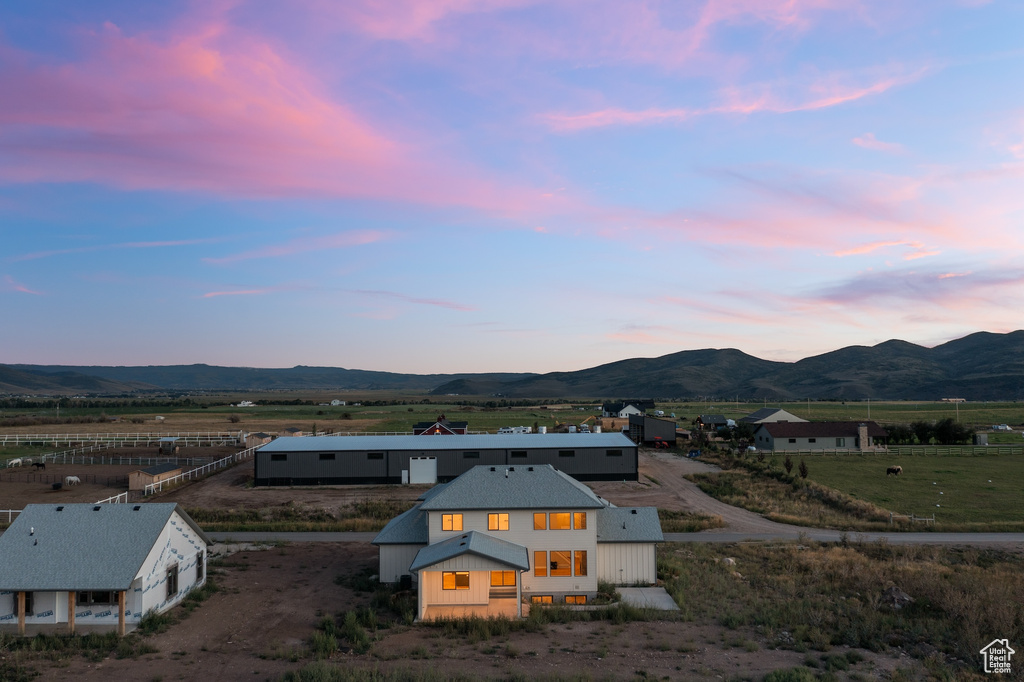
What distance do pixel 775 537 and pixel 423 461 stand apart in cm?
2824

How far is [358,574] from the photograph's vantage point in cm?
2970

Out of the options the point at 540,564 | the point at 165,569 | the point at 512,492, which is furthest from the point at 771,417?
the point at 165,569

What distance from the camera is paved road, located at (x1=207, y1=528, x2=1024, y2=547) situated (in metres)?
34.9

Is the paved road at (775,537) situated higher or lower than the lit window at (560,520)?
lower

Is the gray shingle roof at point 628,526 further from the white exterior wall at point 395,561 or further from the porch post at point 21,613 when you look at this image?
the porch post at point 21,613

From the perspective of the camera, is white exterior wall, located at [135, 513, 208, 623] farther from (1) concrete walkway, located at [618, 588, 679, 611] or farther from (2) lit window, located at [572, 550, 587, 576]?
(1) concrete walkway, located at [618, 588, 679, 611]

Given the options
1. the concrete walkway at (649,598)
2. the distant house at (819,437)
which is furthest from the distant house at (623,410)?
the concrete walkway at (649,598)

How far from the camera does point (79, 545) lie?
2428 cm

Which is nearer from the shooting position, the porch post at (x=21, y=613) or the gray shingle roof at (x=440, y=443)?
the porch post at (x=21, y=613)

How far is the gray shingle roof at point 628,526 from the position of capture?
27906 mm

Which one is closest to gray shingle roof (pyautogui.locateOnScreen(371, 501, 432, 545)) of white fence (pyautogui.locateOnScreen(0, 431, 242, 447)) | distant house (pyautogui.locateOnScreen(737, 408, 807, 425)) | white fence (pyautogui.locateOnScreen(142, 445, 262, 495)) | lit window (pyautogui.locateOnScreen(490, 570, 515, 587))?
lit window (pyautogui.locateOnScreen(490, 570, 515, 587))

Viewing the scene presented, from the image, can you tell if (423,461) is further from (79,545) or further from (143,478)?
(79,545)

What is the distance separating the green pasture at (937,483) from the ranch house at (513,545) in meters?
25.1

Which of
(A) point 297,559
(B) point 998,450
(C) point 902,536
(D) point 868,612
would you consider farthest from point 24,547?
(B) point 998,450
